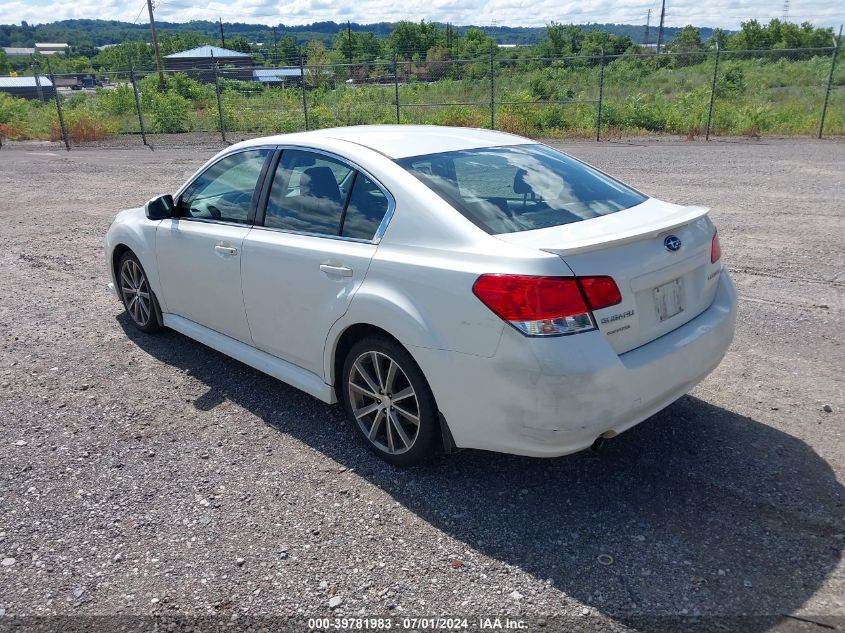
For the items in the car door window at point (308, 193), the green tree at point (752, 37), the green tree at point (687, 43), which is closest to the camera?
the car door window at point (308, 193)

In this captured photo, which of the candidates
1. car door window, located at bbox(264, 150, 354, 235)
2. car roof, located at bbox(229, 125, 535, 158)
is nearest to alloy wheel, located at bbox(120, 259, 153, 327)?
car roof, located at bbox(229, 125, 535, 158)

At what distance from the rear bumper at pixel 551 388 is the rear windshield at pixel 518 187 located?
66cm

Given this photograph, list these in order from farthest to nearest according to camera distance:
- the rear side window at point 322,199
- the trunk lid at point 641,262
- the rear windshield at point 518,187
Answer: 1. the rear side window at point 322,199
2. the rear windshield at point 518,187
3. the trunk lid at point 641,262

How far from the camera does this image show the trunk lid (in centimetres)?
303

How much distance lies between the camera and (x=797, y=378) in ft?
15.0

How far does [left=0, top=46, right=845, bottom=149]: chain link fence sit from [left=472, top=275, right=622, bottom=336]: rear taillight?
54.7 feet

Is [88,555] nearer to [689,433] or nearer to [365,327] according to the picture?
[365,327]

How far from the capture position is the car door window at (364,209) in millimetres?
3619

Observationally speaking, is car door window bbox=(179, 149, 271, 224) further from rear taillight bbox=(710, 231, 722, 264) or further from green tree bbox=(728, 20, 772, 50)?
green tree bbox=(728, 20, 772, 50)

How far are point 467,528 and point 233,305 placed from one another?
213cm

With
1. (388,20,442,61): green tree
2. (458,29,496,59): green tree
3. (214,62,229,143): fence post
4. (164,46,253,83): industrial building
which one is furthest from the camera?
(388,20,442,61): green tree

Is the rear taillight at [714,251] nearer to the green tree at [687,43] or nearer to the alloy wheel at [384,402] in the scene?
the alloy wheel at [384,402]

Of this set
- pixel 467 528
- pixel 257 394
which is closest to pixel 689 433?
pixel 467 528

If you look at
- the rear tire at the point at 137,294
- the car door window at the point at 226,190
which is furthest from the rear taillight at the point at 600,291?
the rear tire at the point at 137,294
